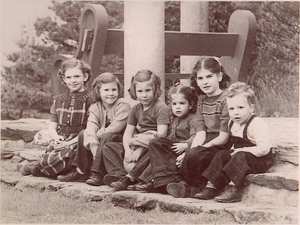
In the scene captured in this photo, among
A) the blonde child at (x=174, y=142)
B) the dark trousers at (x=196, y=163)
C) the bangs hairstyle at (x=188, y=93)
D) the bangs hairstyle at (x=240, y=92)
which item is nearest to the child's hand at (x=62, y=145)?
the blonde child at (x=174, y=142)

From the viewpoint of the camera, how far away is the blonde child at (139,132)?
425 centimetres

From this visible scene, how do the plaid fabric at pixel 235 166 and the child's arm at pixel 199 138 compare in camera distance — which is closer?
the plaid fabric at pixel 235 166

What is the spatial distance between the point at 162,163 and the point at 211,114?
1.97 ft

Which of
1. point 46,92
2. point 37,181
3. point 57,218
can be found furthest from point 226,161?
Answer: point 46,92

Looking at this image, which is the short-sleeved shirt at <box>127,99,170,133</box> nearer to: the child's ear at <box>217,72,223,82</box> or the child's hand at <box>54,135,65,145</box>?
the child's ear at <box>217,72,223,82</box>

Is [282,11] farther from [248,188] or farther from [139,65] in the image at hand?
[248,188]

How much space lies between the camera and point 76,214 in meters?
3.83

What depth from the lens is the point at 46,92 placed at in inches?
565

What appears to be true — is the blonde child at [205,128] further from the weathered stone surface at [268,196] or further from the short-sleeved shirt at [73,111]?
the short-sleeved shirt at [73,111]

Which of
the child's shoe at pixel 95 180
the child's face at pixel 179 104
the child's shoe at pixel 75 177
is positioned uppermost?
the child's face at pixel 179 104

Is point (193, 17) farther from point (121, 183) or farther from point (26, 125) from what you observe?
point (121, 183)

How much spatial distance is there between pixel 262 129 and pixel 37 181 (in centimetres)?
241

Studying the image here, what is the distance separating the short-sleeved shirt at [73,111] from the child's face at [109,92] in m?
0.41

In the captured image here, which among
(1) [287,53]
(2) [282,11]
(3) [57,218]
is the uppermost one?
(2) [282,11]
